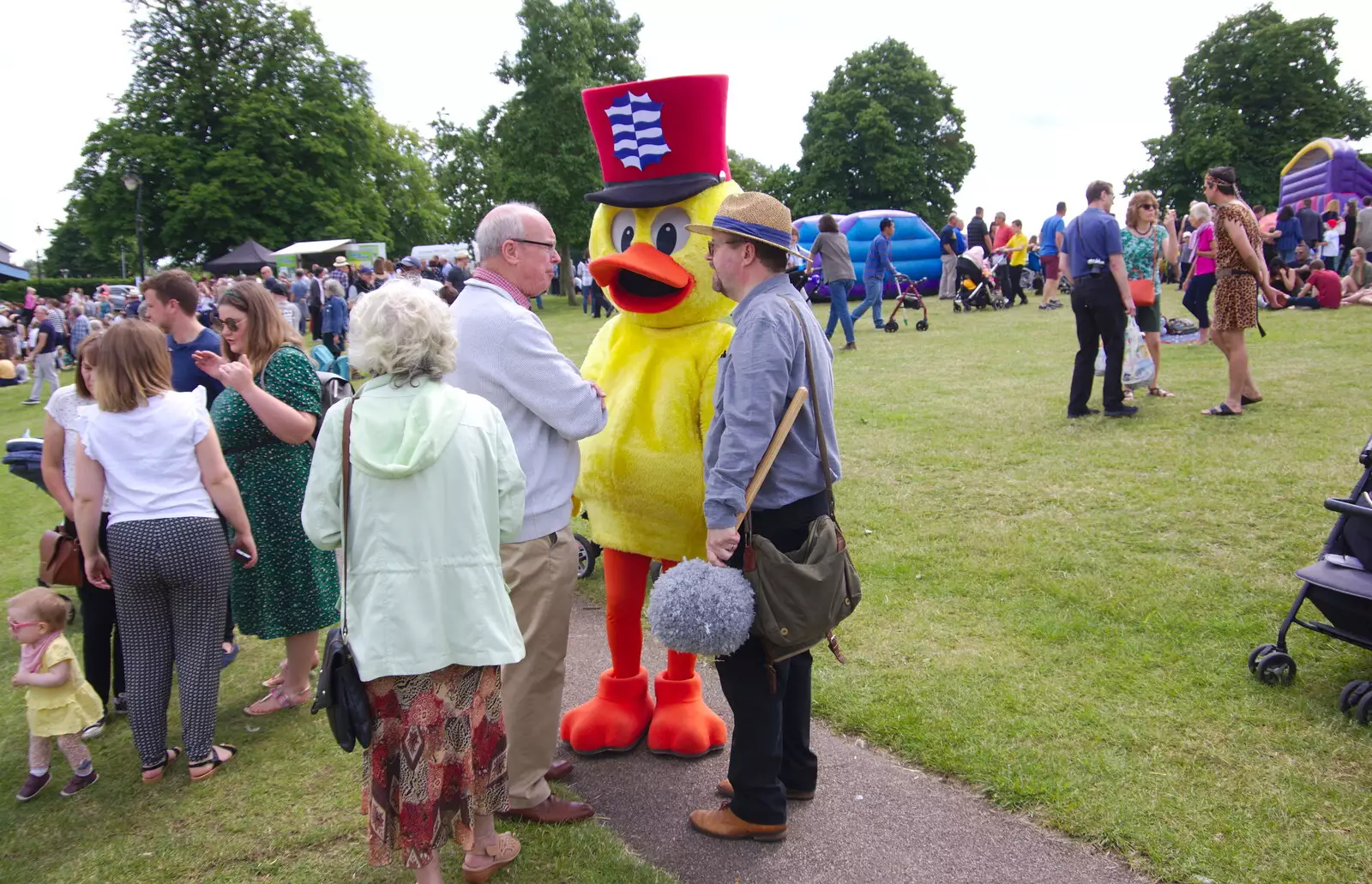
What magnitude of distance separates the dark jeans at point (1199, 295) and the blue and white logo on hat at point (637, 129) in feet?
33.6

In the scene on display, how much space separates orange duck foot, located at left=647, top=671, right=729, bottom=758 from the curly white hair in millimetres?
1802

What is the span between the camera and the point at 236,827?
3551 mm

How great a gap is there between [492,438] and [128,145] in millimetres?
41419

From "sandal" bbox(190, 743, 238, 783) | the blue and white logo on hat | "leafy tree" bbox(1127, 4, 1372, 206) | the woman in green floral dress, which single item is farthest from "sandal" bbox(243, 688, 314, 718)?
"leafy tree" bbox(1127, 4, 1372, 206)

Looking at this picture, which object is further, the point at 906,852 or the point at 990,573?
the point at 990,573

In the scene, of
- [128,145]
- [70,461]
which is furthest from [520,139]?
[70,461]

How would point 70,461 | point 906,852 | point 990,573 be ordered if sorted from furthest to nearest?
point 990,573
point 70,461
point 906,852

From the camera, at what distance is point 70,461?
185 inches

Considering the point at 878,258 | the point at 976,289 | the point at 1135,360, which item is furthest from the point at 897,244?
the point at 1135,360

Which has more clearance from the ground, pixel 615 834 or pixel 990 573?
pixel 990 573

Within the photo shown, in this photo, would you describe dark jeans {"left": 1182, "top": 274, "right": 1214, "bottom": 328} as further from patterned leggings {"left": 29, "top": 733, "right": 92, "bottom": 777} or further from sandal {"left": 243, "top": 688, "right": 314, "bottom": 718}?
patterned leggings {"left": 29, "top": 733, "right": 92, "bottom": 777}

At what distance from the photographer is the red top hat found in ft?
12.3

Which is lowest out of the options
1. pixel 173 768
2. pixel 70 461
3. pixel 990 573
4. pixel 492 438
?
pixel 173 768

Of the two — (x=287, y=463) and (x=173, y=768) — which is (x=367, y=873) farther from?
(x=287, y=463)
